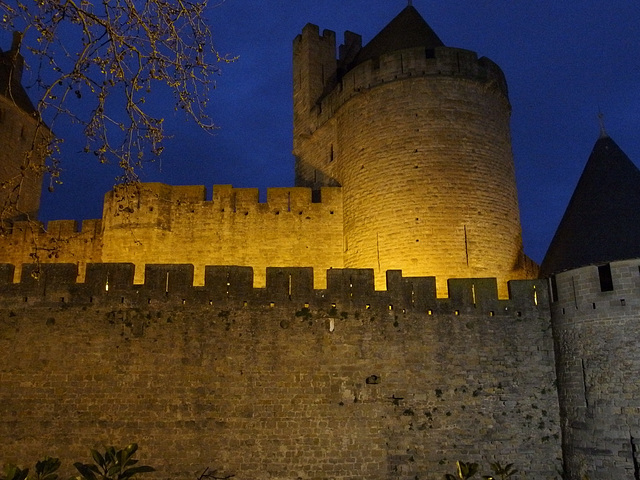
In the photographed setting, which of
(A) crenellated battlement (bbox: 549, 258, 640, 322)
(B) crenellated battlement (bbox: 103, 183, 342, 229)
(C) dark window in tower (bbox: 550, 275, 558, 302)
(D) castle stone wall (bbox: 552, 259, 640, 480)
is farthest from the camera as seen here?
(B) crenellated battlement (bbox: 103, 183, 342, 229)

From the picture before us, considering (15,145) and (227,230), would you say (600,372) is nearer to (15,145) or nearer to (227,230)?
(227,230)

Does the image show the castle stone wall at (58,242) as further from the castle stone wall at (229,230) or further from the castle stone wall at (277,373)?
the castle stone wall at (277,373)

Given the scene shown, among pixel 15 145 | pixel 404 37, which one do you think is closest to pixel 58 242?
pixel 15 145

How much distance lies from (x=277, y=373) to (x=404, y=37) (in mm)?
10086

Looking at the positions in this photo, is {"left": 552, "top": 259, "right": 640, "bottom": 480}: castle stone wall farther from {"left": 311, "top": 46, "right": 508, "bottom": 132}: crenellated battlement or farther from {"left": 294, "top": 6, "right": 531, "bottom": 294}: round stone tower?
{"left": 311, "top": 46, "right": 508, "bottom": 132}: crenellated battlement

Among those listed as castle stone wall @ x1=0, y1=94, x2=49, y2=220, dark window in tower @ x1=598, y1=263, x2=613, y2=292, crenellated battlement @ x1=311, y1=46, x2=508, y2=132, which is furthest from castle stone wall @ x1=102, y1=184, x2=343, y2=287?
dark window in tower @ x1=598, y1=263, x2=613, y2=292

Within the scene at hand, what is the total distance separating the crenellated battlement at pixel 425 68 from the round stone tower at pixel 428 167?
0.08 feet

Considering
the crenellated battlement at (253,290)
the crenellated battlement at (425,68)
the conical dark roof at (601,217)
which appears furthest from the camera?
the crenellated battlement at (425,68)

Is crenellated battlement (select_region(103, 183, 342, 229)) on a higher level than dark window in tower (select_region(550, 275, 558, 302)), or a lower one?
higher

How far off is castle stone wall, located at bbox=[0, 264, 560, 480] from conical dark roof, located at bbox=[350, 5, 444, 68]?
7.56m

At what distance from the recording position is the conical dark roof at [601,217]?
996 centimetres

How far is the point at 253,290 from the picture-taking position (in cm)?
1056

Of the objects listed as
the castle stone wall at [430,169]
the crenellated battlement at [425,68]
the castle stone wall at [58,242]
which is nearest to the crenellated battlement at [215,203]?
the castle stone wall at [430,169]

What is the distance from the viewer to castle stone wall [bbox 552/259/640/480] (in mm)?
9281
